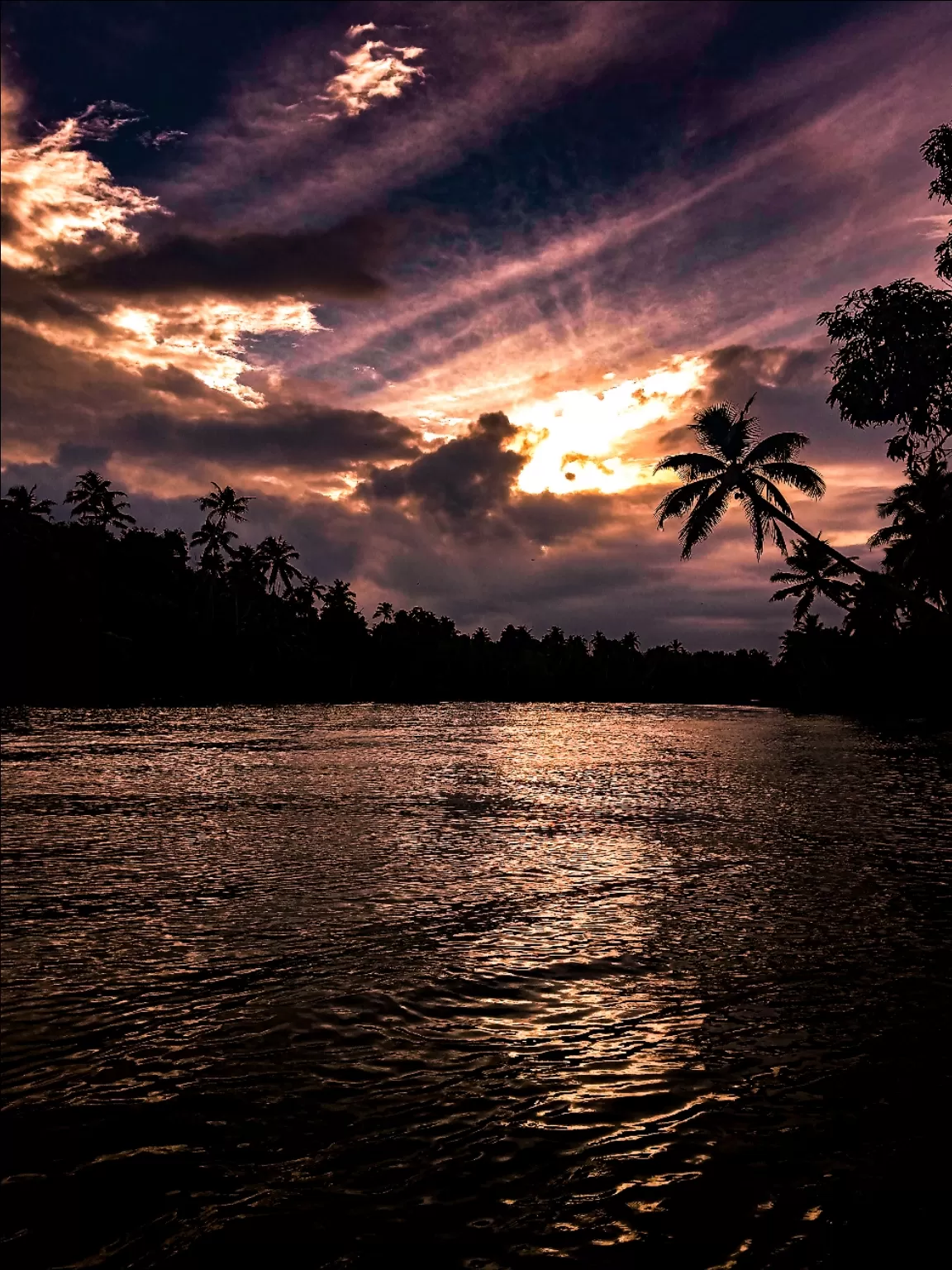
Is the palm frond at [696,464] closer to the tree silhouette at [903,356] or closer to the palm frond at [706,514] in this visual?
→ the palm frond at [706,514]

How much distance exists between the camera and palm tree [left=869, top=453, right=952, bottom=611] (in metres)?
26.9

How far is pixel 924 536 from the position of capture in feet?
112

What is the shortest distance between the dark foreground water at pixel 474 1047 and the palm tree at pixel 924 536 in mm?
Result: 15608

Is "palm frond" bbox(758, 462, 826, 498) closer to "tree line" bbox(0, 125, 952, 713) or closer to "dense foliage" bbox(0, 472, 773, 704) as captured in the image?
"tree line" bbox(0, 125, 952, 713)

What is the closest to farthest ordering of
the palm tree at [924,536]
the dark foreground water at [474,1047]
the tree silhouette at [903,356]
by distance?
the dark foreground water at [474,1047], the tree silhouette at [903,356], the palm tree at [924,536]

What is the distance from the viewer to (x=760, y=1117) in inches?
182

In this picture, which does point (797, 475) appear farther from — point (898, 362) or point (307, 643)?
point (307, 643)

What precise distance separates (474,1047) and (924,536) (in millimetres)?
33617

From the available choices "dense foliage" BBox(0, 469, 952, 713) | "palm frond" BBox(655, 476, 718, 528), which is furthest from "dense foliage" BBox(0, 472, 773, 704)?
"palm frond" BBox(655, 476, 718, 528)

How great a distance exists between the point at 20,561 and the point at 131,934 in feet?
187

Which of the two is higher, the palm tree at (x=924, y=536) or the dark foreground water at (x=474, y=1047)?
the palm tree at (x=924, y=536)

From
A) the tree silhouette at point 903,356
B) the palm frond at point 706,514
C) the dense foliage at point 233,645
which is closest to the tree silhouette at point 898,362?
the tree silhouette at point 903,356

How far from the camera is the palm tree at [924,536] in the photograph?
2691 centimetres

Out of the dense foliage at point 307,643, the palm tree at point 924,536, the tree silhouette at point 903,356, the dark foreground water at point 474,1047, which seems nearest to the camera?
the dark foreground water at point 474,1047
